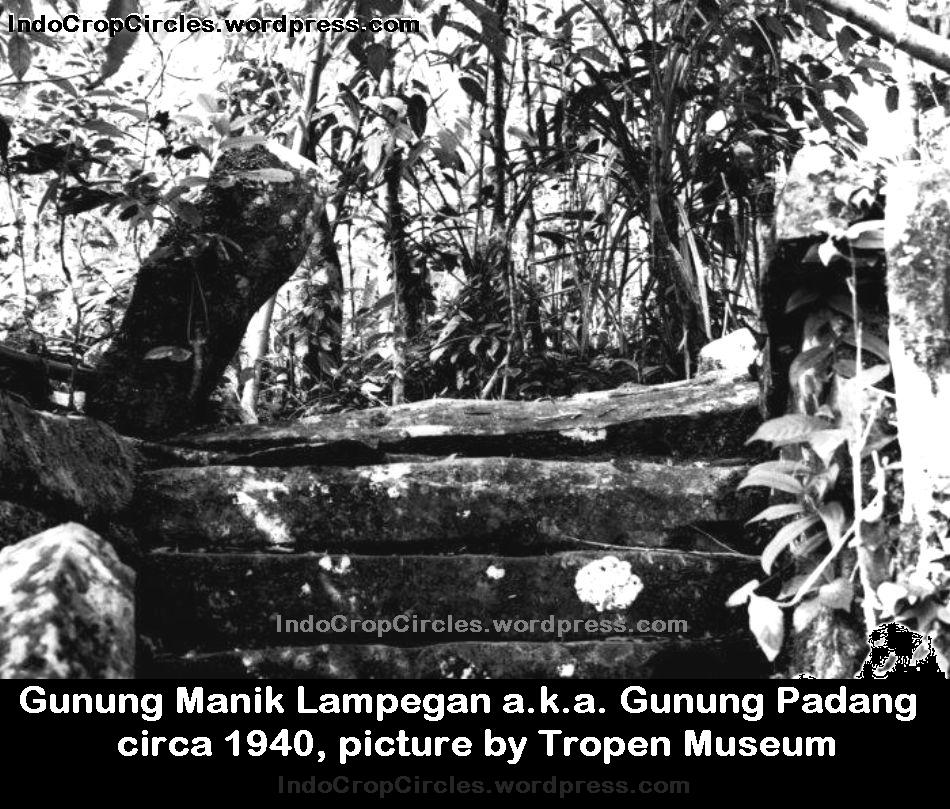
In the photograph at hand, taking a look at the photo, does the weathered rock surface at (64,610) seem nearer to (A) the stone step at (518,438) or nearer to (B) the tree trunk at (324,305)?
(A) the stone step at (518,438)

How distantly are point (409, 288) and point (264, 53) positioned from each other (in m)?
1.63

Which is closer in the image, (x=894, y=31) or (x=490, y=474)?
(x=894, y=31)

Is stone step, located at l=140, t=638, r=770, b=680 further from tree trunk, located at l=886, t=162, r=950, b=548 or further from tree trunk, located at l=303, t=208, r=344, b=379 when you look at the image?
tree trunk, located at l=303, t=208, r=344, b=379

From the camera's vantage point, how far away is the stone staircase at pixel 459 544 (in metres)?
2.61

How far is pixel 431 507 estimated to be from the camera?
9.84 feet

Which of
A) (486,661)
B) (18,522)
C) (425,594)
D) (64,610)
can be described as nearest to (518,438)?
(425,594)

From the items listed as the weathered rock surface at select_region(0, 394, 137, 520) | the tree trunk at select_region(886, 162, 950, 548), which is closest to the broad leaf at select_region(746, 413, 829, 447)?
the tree trunk at select_region(886, 162, 950, 548)

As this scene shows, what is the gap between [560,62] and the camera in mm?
5410

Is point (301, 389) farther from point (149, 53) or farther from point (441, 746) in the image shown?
point (441, 746)

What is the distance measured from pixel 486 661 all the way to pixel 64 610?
1.08 meters

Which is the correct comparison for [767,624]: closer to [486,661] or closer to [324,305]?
A: [486,661]

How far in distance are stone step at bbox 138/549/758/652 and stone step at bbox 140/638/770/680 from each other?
0.26 feet

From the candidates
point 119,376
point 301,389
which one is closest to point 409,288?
point 301,389

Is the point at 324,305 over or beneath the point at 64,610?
over
